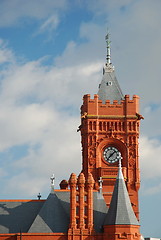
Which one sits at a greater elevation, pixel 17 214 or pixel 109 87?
pixel 109 87

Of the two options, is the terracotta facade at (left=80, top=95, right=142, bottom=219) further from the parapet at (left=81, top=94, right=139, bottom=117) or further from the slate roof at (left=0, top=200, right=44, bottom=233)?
the slate roof at (left=0, top=200, right=44, bottom=233)

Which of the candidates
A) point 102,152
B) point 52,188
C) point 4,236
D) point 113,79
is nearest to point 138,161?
point 102,152

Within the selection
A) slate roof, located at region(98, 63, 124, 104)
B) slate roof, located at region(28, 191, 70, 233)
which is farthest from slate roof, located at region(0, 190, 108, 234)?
slate roof, located at region(98, 63, 124, 104)

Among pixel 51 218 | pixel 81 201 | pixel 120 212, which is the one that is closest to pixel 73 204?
pixel 81 201

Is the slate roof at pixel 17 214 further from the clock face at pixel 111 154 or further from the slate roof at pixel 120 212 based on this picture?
the clock face at pixel 111 154

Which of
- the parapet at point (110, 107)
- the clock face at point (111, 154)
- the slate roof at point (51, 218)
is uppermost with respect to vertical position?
the parapet at point (110, 107)

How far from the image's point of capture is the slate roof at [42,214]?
71.9 metres

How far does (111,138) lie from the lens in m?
91.6

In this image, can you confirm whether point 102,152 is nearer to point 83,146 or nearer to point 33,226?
point 83,146

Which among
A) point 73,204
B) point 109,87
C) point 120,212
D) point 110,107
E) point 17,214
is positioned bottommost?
point 120,212

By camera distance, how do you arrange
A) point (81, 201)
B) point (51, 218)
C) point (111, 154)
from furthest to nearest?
point (111, 154) < point (51, 218) < point (81, 201)

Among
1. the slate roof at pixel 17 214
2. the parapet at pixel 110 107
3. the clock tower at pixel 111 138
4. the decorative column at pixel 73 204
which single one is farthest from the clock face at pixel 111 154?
the decorative column at pixel 73 204

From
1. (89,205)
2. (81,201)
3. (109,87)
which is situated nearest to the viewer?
(81,201)

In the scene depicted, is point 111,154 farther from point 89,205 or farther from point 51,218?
point 51,218
